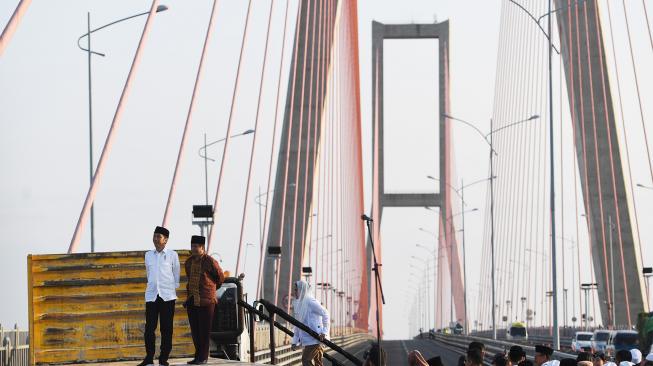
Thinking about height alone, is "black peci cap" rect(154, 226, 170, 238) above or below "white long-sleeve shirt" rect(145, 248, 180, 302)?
above

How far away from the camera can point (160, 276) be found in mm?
13023

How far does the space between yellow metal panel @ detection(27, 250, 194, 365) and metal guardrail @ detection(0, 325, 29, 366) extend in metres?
11.0

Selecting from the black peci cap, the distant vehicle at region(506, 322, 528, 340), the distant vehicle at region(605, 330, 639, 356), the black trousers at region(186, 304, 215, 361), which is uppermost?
the distant vehicle at region(506, 322, 528, 340)

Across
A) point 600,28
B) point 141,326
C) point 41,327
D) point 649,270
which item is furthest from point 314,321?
point 649,270

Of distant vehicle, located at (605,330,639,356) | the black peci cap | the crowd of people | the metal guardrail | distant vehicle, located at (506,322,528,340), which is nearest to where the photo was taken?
the crowd of people

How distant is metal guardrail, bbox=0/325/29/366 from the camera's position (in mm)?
25719

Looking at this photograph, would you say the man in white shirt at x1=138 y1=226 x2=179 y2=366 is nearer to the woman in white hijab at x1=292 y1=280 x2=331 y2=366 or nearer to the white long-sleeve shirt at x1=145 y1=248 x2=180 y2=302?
the white long-sleeve shirt at x1=145 y1=248 x2=180 y2=302

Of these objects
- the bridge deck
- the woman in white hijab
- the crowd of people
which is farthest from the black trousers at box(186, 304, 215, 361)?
the woman in white hijab

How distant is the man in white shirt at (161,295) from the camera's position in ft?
42.7

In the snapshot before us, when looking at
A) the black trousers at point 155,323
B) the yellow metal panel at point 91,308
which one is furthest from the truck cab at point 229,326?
the black trousers at point 155,323

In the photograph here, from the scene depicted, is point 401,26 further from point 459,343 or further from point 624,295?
point 624,295

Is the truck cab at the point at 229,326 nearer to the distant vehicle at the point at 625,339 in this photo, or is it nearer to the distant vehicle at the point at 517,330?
the distant vehicle at the point at 625,339

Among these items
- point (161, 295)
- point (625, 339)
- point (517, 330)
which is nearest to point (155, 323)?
point (161, 295)

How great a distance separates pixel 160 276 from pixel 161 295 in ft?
0.56
